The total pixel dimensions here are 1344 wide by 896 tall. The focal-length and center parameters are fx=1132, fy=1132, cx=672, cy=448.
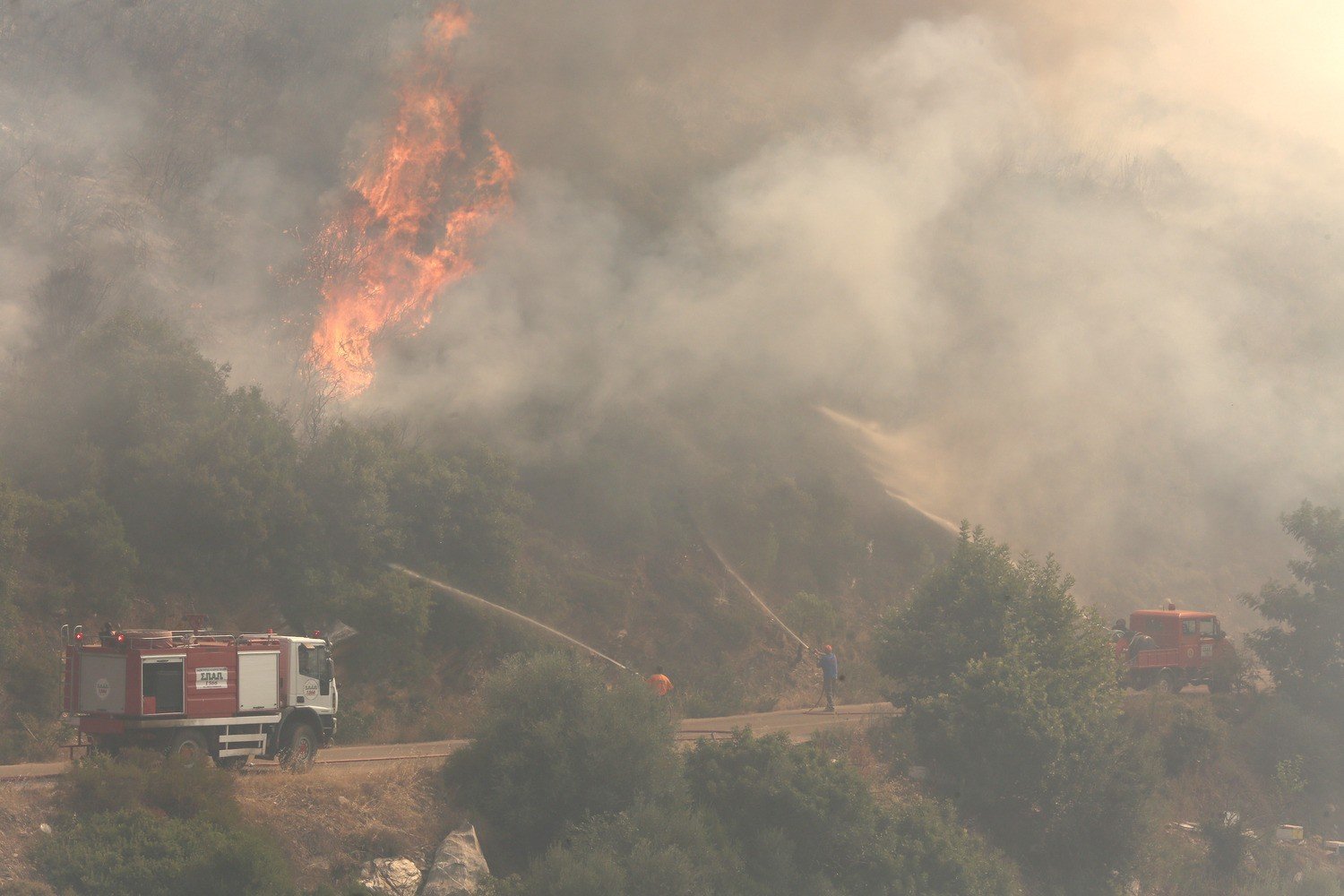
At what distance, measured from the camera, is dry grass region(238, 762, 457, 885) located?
1764cm

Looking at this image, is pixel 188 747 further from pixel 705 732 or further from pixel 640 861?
pixel 705 732

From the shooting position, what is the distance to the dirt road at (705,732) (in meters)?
20.0

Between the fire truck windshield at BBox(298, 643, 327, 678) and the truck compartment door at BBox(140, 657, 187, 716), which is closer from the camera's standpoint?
the truck compartment door at BBox(140, 657, 187, 716)

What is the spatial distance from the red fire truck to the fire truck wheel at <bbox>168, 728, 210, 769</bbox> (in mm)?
28623

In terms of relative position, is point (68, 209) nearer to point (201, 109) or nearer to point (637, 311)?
point (201, 109)

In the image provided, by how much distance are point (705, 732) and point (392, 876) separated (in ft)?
38.9

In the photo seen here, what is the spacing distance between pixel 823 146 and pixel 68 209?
138 feet

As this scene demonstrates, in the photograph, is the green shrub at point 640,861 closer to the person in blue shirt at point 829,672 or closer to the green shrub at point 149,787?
the green shrub at point 149,787

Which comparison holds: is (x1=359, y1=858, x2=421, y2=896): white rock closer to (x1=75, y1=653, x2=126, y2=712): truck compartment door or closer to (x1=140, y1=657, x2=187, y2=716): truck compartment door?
(x1=140, y1=657, x2=187, y2=716): truck compartment door

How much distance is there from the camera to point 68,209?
159ft

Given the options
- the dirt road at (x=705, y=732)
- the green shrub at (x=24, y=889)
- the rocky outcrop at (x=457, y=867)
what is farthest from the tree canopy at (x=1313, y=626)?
the green shrub at (x=24, y=889)

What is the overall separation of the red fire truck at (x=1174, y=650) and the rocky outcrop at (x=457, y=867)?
24.6m

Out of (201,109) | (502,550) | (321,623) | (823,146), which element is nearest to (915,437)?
(823,146)

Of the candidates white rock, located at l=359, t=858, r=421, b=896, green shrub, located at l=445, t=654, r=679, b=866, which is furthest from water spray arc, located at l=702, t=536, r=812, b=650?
white rock, located at l=359, t=858, r=421, b=896
